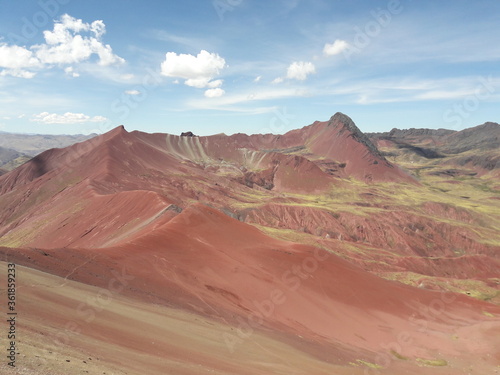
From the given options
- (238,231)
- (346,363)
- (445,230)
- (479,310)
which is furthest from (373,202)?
(346,363)
